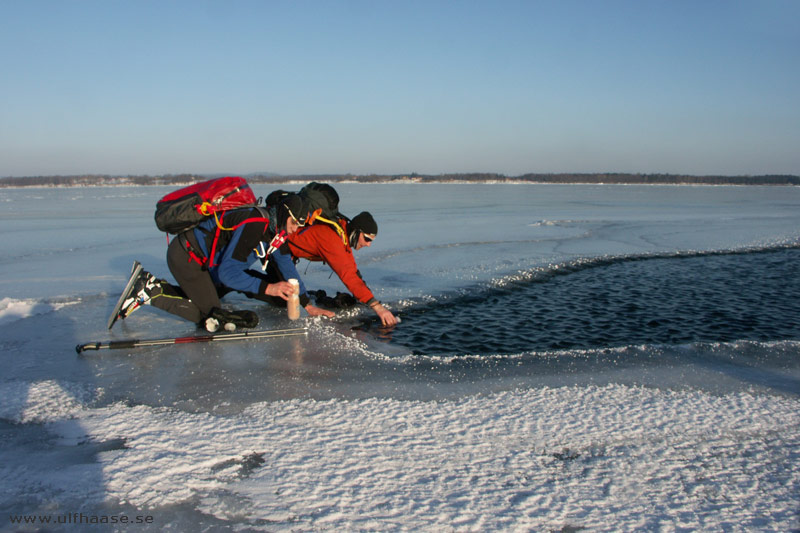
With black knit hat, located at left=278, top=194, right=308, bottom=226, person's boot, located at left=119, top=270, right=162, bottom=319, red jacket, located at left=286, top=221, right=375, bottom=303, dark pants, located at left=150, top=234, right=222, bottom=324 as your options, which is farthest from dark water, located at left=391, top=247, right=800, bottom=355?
person's boot, located at left=119, top=270, right=162, bottom=319

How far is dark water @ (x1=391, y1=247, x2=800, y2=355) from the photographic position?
5027 mm

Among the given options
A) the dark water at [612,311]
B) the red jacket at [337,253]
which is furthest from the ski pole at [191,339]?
the dark water at [612,311]

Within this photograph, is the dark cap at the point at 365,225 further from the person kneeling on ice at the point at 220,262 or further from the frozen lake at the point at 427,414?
the frozen lake at the point at 427,414

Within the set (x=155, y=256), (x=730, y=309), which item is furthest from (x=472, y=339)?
(x=155, y=256)

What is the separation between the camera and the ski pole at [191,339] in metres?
4.46

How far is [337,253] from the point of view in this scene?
528cm

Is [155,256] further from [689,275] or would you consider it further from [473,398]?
[689,275]

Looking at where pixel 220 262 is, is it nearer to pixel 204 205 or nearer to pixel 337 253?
pixel 204 205

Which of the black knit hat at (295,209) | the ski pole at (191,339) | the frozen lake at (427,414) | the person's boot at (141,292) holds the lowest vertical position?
the frozen lake at (427,414)

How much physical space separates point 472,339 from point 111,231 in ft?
40.1

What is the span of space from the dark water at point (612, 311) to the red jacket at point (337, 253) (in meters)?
0.56

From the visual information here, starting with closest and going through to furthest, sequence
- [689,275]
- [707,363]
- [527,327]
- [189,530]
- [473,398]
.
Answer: [189,530], [473,398], [707,363], [527,327], [689,275]

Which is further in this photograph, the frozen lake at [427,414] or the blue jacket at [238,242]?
the blue jacket at [238,242]

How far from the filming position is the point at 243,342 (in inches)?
191
